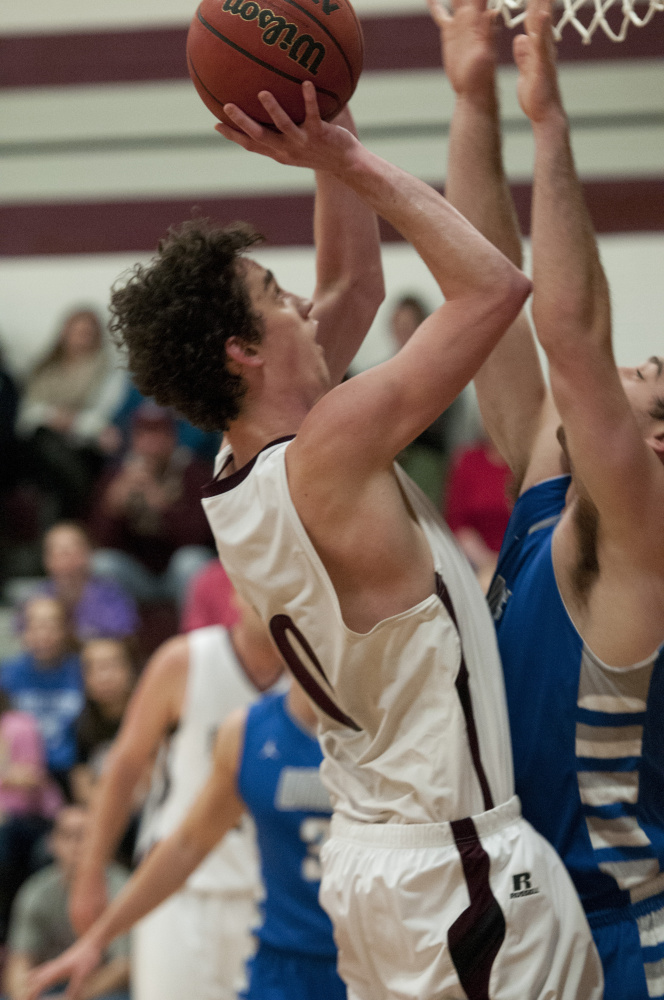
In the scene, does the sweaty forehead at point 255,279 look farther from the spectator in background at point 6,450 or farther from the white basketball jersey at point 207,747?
the spectator in background at point 6,450

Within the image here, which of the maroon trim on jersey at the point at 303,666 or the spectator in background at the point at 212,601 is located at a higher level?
the maroon trim on jersey at the point at 303,666

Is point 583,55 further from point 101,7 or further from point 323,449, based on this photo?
point 323,449

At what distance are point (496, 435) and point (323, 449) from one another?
819 mm

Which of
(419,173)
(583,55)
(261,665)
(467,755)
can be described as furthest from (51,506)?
(467,755)

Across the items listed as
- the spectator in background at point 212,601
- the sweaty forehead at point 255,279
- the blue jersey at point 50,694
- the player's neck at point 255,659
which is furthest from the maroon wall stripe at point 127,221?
the sweaty forehead at point 255,279

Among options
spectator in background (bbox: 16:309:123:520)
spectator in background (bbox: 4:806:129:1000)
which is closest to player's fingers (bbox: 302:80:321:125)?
spectator in background (bbox: 4:806:129:1000)

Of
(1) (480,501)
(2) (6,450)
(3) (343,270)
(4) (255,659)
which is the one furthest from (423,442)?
(3) (343,270)

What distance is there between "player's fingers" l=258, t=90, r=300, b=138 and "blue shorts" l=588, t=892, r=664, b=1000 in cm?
168

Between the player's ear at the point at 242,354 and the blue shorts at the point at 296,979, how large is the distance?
6.17 feet

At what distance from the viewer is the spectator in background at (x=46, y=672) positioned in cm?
700

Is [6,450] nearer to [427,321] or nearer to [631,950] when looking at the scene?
[427,321]

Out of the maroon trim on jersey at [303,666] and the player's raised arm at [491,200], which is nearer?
the maroon trim on jersey at [303,666]

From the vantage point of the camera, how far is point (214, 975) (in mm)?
4309

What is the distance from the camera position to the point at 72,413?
900cm
